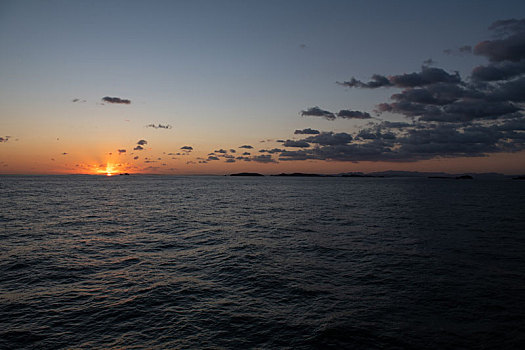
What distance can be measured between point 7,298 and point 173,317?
9283 millimetres

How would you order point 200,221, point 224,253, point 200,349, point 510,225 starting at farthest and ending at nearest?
point 200,221 < point 510,225 < point 224,253 < point 200,349

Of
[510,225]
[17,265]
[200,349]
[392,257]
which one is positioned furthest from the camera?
[510,225]

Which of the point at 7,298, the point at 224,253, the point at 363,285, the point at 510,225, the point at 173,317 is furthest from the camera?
the point at 510,225

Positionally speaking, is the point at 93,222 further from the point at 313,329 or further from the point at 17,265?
the point at 313,329

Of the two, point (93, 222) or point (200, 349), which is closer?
point (200, 349)

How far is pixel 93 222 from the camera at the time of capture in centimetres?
4122

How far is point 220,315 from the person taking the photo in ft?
44.4

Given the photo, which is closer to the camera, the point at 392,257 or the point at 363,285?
the point at 363,285

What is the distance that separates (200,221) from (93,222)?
1457 cm

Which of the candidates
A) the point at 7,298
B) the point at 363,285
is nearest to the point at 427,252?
the point at 363,285

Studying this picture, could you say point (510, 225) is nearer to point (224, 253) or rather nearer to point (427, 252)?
point (427, 252)

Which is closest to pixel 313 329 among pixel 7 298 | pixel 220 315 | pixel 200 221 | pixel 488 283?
pixel 220 315

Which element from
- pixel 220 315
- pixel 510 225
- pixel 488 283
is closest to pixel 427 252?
pixel 488 283

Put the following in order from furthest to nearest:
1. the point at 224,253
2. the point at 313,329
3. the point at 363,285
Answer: the point at 224,253, the point at 363,285, the point at 313,329
